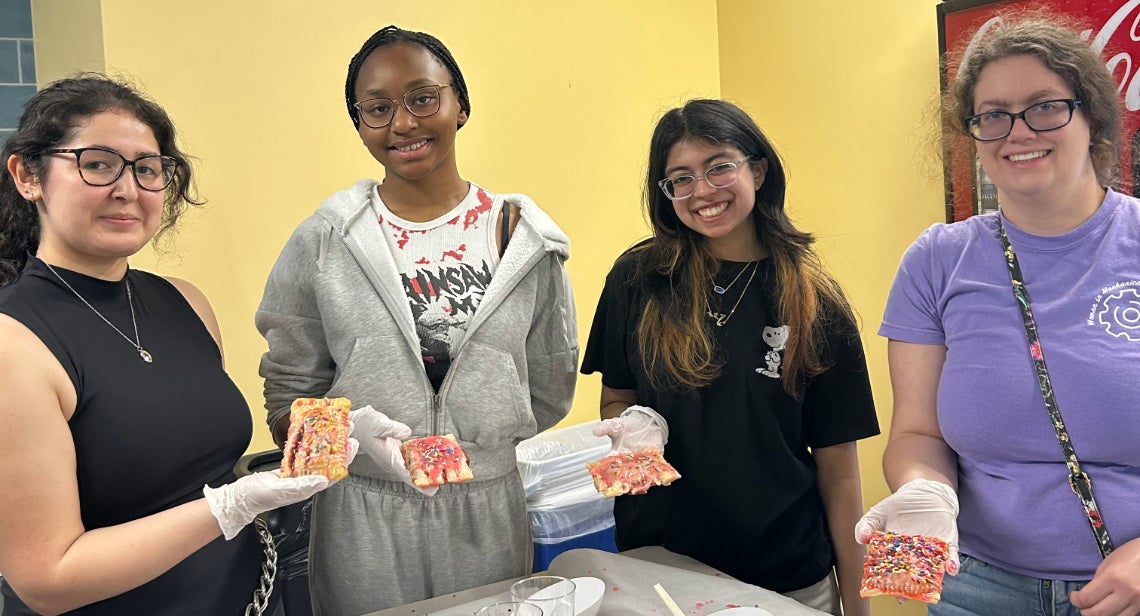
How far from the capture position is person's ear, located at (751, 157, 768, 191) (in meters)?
1.85

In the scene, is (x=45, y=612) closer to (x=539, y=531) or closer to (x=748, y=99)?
(x=539, y=531)

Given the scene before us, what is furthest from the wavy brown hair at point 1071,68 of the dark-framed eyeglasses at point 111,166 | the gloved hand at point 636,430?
the dark-framed eyeglasses at point 111,166

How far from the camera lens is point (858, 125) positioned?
310cm

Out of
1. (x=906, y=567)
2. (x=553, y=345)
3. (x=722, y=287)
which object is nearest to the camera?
(x=906, y=567)

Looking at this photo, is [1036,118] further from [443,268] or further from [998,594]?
[443,268]

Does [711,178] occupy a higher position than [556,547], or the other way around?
[711,178]

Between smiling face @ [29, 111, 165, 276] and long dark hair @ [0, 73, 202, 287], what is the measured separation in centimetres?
2

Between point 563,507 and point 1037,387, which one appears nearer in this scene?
point 1037,387

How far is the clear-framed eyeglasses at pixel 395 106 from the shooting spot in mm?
1811

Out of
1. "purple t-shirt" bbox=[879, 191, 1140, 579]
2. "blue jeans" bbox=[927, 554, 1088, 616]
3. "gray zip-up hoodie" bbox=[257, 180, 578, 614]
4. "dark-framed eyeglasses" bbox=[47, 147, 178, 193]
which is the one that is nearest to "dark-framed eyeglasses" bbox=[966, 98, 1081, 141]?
"purple t-shirt" bbox=[879, 191, 1140, 579]

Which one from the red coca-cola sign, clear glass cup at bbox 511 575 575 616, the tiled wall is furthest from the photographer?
the tiled wall

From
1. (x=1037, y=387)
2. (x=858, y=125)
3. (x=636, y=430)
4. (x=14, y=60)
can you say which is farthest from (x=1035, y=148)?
(x=14, y=60)

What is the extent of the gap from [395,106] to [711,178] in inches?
27.0

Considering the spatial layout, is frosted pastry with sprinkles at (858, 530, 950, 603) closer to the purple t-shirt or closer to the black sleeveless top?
the purple t-shirt
